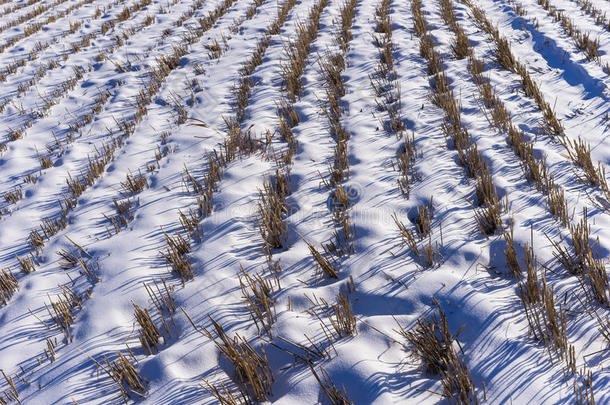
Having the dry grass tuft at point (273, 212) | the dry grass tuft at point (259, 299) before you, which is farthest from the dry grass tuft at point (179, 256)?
the dry grass tuft at point (273, 212)

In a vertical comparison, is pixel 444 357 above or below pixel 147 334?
above

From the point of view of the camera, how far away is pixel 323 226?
288cm

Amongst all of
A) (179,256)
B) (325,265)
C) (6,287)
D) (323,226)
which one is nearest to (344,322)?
(325,265)

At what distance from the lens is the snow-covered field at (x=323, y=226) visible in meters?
1.87

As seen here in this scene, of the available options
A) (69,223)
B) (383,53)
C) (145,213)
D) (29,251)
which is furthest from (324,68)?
(29,251)

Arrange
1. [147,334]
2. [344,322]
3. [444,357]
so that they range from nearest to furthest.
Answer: [444,357]
[344,322]
[147,334]

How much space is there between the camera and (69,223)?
133 inches

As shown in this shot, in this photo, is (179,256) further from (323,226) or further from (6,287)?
(6,287)

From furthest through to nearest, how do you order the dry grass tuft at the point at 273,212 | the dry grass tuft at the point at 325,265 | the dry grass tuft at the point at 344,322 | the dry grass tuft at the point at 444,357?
the dry grass tuft at the point at 273,212
the dry grass tuft at the point at 325,265
the dry grass tuft at the point at 344,322
the dry grass tuft at the point at 444,357

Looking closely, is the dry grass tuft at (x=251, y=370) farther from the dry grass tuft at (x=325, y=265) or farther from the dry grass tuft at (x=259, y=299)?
the dry grass tuft at (x=325, y=265)

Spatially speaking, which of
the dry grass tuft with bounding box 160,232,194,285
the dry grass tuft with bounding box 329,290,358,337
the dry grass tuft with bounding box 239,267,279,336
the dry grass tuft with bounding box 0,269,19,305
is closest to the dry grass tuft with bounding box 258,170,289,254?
the dry grass tuft with bounding box 239,267,279,336

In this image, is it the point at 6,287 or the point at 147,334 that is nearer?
the point at 147,334

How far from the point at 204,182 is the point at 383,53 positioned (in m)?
3.27

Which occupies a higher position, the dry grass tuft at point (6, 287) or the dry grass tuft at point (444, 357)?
the dry grass tuft at point (444, 357)
